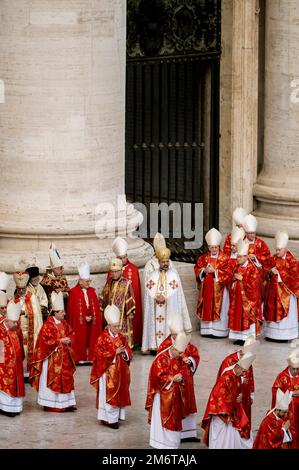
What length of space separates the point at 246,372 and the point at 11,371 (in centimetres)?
289

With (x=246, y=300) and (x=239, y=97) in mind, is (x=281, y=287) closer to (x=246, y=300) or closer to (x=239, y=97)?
(x=246, y=300)

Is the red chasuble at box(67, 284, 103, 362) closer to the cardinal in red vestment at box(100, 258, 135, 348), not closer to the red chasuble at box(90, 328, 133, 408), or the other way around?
the cardinal in red vestment at box(100, 258, 135, 348)

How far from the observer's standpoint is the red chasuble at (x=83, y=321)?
22891mm

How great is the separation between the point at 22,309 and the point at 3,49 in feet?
11.1

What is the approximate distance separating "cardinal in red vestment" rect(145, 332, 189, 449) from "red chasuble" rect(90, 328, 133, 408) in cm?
94

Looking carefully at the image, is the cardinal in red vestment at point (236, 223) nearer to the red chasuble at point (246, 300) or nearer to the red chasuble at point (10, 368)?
the red chasuble at point (246, 300)

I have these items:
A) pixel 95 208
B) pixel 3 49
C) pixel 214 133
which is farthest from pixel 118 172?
pixel 214 133

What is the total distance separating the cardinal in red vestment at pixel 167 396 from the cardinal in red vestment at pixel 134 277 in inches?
146

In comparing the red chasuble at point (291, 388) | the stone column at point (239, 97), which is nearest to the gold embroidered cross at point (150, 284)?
the stone column at point (239, 97)

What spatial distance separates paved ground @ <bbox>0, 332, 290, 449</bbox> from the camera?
65.6ft

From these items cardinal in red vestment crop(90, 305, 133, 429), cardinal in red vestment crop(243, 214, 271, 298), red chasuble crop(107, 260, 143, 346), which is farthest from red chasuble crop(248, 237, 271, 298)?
cardinal in red vestment crop(90, 305, 133, 429)

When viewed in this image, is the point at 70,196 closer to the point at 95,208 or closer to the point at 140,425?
the point at 95,208

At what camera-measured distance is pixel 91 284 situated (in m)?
23.7

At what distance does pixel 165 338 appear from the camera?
23.2 metres
